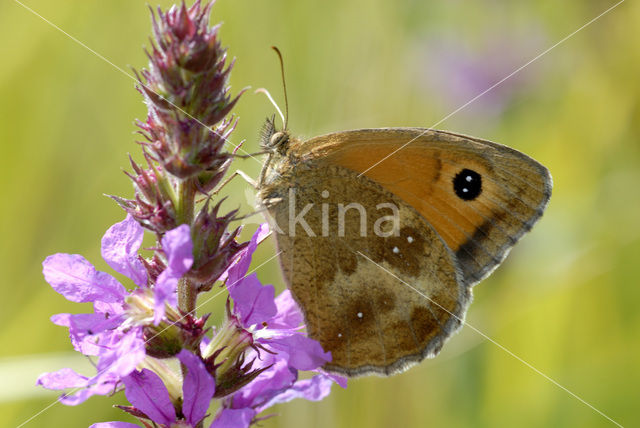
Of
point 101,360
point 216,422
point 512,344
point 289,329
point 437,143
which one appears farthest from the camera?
point 512,344

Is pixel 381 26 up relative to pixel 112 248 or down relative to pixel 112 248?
up


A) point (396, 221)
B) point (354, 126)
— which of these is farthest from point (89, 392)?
point (354, 126)

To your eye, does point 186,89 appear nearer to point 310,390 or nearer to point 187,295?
point 187,295

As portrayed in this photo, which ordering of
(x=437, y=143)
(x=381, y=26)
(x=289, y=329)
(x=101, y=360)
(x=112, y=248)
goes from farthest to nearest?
(x=381, y=26), (x=437, y=143), (x=289, y=329), (x=112, y=248), (x=101, y=360)

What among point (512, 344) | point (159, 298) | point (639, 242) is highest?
point (159, 298)

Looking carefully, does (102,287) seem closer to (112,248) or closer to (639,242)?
(112,248)

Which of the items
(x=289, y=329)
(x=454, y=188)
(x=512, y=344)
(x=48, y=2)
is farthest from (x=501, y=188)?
(x=48, y=2)

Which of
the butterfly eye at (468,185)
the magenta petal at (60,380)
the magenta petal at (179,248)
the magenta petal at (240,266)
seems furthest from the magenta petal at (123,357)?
the butterfly eye at (468,185)

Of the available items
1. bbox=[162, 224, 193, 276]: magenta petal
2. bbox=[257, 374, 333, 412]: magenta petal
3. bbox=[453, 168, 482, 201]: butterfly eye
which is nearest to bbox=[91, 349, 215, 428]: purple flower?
bbox=[162, 224, 193, 276]: magenta petal
